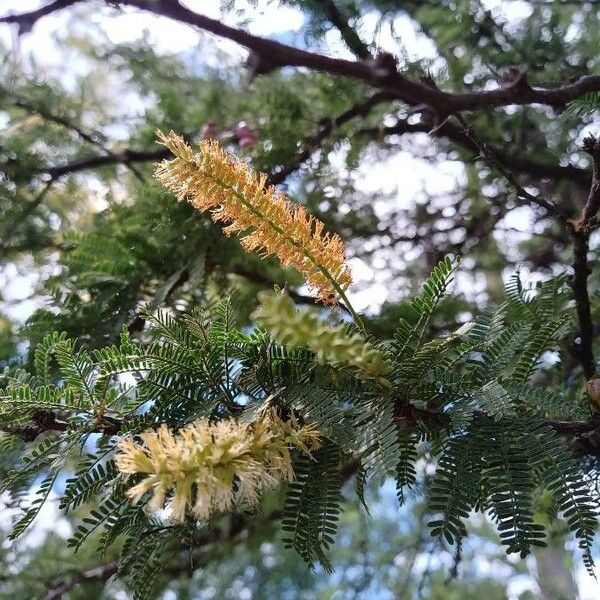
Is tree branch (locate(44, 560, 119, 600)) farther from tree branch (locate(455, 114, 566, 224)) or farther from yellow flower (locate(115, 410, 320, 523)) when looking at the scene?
tree branch (locate(455, 114, 566, 224))

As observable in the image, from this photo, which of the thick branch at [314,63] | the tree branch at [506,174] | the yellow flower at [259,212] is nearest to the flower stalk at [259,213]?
the yellow flower at [259,212]

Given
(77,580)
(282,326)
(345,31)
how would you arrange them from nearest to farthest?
(282,326) → (77,580) → (345,31)

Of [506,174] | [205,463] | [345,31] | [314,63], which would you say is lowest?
[205,463]

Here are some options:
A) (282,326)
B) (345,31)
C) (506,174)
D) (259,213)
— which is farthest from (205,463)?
(345,31)

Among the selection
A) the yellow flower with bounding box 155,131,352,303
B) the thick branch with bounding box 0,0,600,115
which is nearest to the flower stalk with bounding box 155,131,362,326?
the yellow flower with bounding box 155,131,352,303

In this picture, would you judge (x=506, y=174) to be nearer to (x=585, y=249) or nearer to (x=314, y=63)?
(x=585, y=249)

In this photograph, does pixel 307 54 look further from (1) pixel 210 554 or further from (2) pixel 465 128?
(1) pixel 210 554

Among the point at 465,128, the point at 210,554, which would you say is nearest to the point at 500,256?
the point at 210,554

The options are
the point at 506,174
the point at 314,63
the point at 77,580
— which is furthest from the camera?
the point at 77,580
